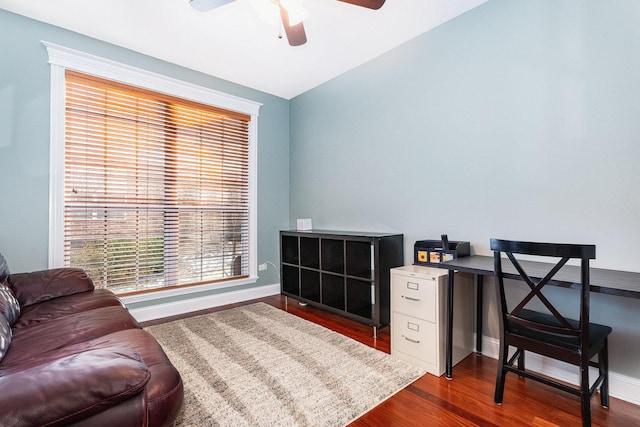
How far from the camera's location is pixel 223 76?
358 centimetres

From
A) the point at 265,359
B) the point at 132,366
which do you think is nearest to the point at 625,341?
the point at 265,359

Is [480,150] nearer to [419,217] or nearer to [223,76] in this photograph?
[419,217]

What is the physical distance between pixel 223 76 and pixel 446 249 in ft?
10.0

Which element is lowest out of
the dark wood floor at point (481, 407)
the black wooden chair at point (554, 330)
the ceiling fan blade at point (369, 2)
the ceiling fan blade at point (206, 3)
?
the dark wood floor at point (481, 407)

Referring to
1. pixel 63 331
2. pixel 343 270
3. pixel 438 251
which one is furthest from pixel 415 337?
pixel 63 331

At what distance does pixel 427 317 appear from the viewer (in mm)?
2086

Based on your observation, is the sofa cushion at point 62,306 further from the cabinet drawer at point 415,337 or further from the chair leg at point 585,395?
the chair leg at point 585,395

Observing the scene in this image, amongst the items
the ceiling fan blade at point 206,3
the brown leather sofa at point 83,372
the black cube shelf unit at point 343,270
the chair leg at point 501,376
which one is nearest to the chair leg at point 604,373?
the chair leg at point 501,376

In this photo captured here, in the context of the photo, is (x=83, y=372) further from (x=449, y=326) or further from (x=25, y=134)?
(x=25, y=134)

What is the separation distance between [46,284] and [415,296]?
255 centimetres

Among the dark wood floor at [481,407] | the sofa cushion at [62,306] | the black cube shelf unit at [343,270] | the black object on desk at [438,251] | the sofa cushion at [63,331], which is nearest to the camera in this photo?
the sofa cushion at [63,331]

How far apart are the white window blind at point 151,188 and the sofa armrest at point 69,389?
2260mm

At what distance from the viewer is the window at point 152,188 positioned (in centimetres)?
275

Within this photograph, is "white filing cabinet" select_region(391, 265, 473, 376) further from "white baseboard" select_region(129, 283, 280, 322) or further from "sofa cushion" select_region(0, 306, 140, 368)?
"white baseboard" select_region(129, 283, 280, 322)
